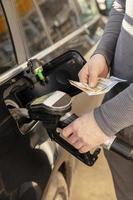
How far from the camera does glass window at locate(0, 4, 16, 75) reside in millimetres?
1871

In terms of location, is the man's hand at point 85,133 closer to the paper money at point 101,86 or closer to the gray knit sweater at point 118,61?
the gray knit sweater at point 118,61

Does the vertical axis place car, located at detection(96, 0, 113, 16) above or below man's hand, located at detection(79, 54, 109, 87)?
below

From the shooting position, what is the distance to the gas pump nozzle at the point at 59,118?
1.39 meters

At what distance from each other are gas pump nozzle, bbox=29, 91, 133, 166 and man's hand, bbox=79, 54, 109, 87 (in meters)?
0.20

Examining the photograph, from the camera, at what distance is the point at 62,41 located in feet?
8.21

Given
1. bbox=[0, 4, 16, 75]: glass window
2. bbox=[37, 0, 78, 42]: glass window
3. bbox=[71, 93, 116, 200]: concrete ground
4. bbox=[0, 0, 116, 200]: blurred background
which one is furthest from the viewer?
bbox=[71, 93, 116, 200]: concrete ground

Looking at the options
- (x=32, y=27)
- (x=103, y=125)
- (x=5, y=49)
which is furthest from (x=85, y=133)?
(x=32, y=27)

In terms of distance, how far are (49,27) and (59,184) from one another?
88 centimetres

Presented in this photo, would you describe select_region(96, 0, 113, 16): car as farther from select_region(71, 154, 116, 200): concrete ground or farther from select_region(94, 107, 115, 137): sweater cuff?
select_region(94, 107, 115, 137): sweater cuff

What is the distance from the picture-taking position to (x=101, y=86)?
1557 millimetres

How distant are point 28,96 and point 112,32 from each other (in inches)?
17.8

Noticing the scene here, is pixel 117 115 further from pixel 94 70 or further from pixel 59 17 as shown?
pixel 59 17

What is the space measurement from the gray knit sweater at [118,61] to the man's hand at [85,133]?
20 mm

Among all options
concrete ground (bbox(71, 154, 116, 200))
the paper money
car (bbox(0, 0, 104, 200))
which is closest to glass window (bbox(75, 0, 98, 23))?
car (bbox(0, 0, 104, 200))
